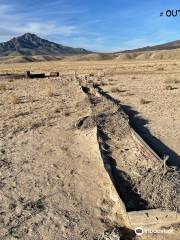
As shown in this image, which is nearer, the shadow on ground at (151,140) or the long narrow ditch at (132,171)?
the long narrow ditch at (132,171)

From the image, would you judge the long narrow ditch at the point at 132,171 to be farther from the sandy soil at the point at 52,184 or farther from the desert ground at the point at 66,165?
the sandy soil at the point at 52,184

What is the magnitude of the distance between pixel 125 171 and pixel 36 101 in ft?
40.1

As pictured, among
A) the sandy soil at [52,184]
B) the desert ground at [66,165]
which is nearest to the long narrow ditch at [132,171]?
the desert ground at [66,165]

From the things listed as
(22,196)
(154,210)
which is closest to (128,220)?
(154,210)

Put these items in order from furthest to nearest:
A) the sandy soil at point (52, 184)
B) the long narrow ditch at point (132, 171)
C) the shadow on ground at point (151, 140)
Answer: the shadow on ground at point (151, 140), the long narrow ditch at point (132, 171), the sandy soil at point (52, 184)

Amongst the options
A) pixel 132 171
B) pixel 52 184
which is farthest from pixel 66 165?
pixel 132 171

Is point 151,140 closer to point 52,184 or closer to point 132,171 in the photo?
point 132,171

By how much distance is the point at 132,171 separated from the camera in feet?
32.6

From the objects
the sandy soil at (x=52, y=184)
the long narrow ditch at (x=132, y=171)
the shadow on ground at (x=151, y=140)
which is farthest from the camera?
the shadow on ground at (x=151, y=140)

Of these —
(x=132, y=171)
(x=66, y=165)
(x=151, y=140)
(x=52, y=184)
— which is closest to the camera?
(x=52, y=184)

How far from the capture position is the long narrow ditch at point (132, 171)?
8.19 metres

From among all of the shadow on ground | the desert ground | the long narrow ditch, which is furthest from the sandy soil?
the shadow on ground

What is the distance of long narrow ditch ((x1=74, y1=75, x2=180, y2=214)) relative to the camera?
8.19m

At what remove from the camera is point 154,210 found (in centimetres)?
761
